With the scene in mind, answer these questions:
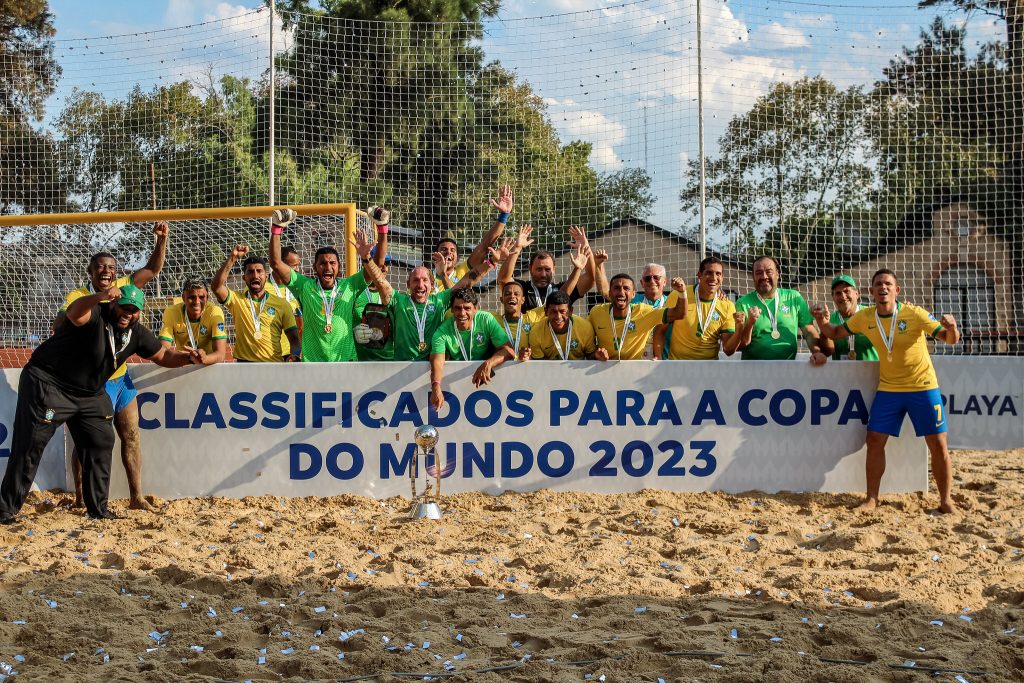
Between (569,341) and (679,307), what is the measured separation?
2.90 ft

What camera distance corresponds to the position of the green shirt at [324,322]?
7523 mm

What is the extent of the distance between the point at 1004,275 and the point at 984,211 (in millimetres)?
1026

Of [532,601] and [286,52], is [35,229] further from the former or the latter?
[532,601]

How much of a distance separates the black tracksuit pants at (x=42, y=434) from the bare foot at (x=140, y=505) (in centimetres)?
37

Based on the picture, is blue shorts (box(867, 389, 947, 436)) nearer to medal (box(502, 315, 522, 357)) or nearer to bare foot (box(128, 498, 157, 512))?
medal (box(502, 315, 522, 357))

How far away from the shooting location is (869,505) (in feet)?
22.2

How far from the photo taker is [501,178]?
13141 mm

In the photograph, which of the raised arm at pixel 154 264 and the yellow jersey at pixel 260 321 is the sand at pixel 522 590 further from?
the raised arm at pixel 154 264

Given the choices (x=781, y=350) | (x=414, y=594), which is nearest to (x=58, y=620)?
(x=414, y=594)

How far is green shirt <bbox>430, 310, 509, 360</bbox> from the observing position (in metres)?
7.29

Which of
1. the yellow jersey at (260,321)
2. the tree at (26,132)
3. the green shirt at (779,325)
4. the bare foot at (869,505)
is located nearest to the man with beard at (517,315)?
the green shirt at (779,325)

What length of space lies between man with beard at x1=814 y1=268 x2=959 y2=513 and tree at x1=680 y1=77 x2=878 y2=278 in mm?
5712

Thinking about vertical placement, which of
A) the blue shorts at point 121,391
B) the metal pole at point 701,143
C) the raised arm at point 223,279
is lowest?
the blue shorts at point 121,391

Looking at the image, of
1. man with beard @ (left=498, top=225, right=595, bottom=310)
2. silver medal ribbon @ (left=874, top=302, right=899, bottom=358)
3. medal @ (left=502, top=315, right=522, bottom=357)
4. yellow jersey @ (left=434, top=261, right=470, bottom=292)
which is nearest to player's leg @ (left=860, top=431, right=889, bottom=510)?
silver medal ribbon @ (left=874, top=302, right=899, bottom=358)
